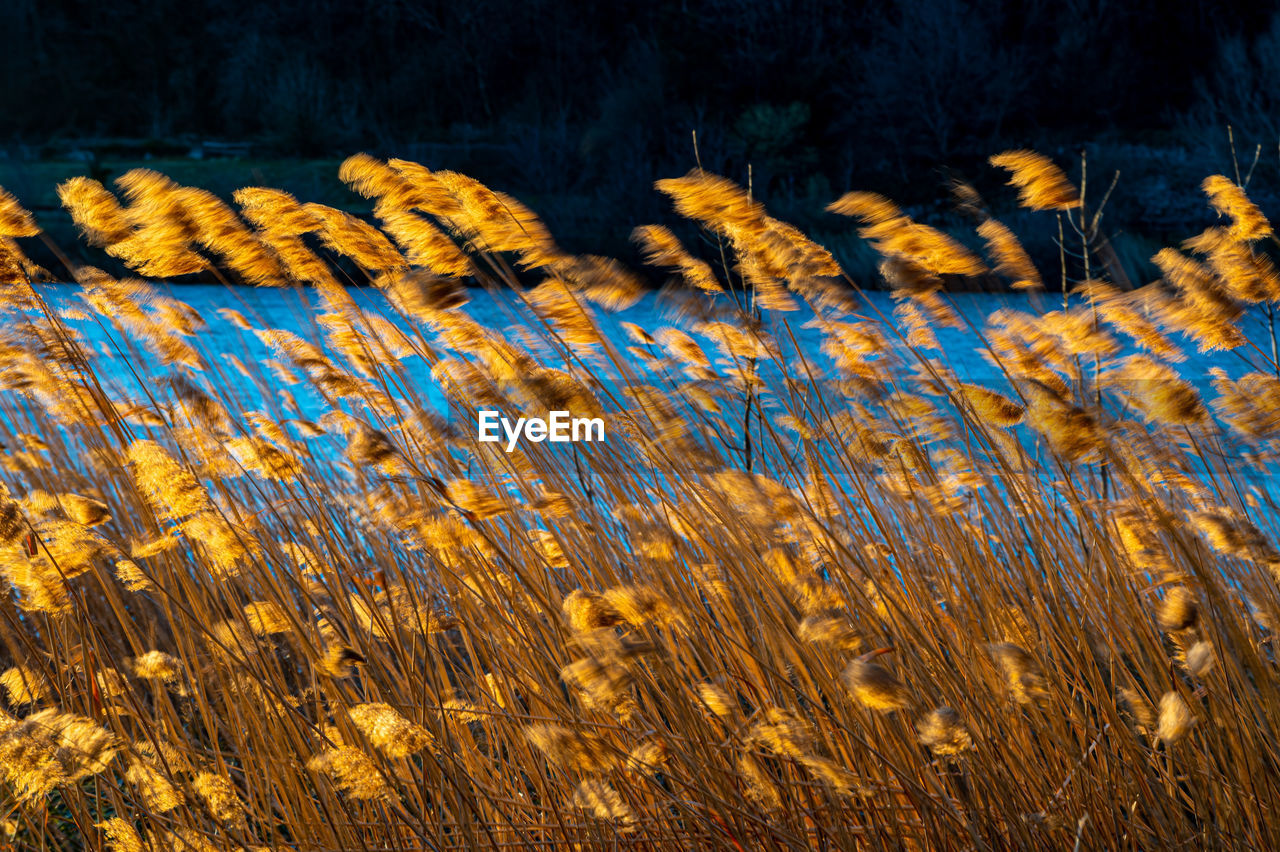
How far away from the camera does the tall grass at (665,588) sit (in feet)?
3.55

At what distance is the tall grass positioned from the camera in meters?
1.08

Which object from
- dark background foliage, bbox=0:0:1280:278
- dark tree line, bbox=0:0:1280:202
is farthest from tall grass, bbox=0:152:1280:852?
dark tree line, bbox=0:0:1280:202

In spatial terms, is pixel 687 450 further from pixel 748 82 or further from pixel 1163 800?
pixel 748 82

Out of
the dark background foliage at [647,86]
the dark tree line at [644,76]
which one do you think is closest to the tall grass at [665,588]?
the dark background foliage at [647,86]

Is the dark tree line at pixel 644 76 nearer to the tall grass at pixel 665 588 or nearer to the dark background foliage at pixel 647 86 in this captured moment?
the dark background foliage at pixel 647 86

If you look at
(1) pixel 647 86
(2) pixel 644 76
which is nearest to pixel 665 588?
(1) pixel 647 86

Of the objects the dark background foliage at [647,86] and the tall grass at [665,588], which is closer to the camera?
the tall grass at [665,588]

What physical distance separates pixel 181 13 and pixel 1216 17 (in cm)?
1551

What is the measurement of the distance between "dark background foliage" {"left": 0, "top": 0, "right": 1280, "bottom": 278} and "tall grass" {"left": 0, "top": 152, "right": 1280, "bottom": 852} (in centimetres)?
849

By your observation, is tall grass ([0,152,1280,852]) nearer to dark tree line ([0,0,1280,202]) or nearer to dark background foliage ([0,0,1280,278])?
dark background foliage ([0,0,1280,278])

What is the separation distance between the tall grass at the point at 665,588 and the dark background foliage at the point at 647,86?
8.49 metres

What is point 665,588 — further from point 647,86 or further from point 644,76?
point 644,76

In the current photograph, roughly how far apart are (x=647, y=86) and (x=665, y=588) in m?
12.8

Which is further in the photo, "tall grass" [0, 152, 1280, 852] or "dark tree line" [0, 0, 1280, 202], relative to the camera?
"dark tree line" [0, 0, 1280, 202]
